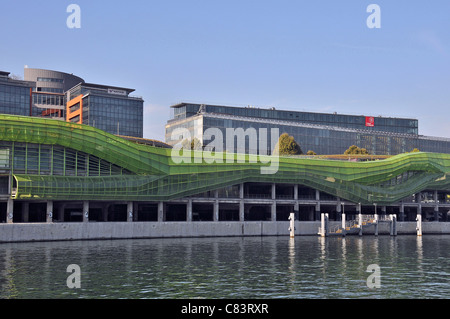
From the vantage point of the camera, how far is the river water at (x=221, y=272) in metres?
48.0

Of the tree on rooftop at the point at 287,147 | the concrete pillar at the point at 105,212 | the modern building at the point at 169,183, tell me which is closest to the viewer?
the modern building at the point at 169,183

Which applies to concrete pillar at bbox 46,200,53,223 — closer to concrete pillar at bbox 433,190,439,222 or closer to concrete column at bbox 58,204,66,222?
concrete column at bbox 58,204,66,222

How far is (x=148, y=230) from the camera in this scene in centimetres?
11325

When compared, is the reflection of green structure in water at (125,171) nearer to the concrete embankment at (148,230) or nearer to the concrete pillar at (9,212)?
the concrete pillar at (9,212)

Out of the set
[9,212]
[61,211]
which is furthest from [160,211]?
[9,212]

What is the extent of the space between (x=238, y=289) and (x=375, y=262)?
27652mm

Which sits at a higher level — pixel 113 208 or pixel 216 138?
pixel 216 138

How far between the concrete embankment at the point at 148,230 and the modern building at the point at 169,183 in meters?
2.36

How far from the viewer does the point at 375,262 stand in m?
71.1

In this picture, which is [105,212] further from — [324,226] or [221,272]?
[221,272]

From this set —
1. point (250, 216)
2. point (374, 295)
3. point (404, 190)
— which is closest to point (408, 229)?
point (404, 190)

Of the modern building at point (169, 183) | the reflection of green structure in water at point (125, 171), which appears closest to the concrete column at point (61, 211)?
the modern building at point (169, 183)
